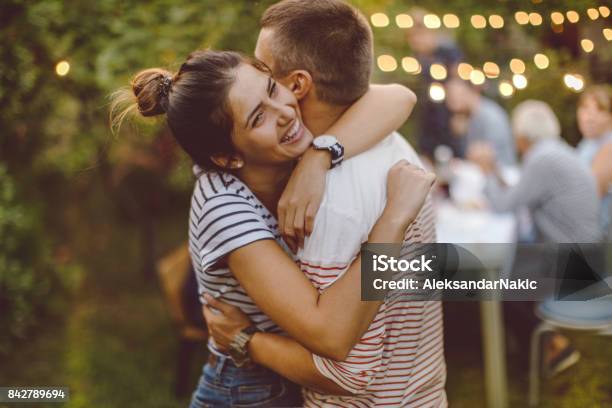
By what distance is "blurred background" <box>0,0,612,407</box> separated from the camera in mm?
2299

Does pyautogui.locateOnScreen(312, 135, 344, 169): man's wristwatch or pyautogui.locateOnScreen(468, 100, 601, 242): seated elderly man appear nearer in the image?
pyautogui.locateOnScreen(312, 135, 344, 169): man's wristwatch

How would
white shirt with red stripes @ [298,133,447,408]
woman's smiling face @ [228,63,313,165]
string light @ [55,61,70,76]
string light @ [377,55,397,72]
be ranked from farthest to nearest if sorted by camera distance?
string light @ [377,55,397,72]
string light @ [55,61,70,76]
woman's smiling face @ [228,63,313,165]
white shirt with red stripes @ [298,133,447,408]

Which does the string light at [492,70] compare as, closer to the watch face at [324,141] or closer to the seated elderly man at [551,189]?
the watch face at [324,141]

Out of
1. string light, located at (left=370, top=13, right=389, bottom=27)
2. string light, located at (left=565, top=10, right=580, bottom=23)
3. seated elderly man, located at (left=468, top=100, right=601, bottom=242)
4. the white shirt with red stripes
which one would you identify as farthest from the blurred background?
the white shirt with red stripes

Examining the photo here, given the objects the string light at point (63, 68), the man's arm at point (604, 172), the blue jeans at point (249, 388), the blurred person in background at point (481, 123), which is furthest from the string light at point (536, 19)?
the blurred person in background at point (481, 123)

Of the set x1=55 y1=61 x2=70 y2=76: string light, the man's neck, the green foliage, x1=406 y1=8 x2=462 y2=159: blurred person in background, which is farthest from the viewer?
x1=406 y1=8 x2=462 y2=159: blurred person in background

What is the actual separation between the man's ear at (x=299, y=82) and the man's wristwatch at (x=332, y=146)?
119 mm

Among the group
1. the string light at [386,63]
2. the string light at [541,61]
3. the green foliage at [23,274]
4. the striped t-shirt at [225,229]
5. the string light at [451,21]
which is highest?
the string light at [451,21]

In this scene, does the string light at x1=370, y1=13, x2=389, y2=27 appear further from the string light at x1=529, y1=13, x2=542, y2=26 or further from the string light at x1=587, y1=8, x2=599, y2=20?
the string light at x1=587, y1=8, x2=599, y2=20

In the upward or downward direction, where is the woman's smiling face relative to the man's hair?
downward

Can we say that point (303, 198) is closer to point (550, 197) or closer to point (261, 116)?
point (261, 116)

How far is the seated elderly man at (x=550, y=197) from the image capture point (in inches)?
132

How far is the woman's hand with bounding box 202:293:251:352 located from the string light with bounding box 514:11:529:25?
4.44 ft

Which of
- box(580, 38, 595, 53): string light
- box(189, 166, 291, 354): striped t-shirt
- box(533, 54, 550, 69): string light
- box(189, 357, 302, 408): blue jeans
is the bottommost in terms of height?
box(189, 357, 302, 408): blue jeans
